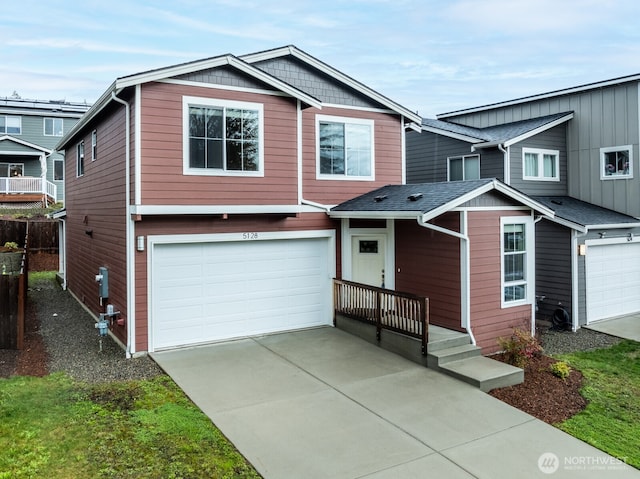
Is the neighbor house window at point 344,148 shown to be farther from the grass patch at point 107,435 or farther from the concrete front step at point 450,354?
the grass patch at point 107,435

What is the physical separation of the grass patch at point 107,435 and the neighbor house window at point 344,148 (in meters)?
6.37

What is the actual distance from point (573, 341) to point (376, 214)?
5656mm

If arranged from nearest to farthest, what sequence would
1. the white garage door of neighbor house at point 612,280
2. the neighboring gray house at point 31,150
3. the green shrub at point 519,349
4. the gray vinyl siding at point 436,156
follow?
the green shrub at point 519,349 < the white garage door of neighbor house at point 612,280 < the gray vinyl siding at point 436,156 < the neighboring gray house at point 31,150

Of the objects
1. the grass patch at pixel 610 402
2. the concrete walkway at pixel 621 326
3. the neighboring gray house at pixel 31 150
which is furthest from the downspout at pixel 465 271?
the neighboring gray house at pixel 31 150

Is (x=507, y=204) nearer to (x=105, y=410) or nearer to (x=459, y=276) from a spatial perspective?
(x=459, y=276)

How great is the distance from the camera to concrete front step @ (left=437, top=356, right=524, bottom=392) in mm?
7626

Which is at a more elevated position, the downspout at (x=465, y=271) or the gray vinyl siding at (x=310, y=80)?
the gray vinyl siding at (x=310, y=80)

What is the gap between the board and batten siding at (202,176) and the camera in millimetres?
8930

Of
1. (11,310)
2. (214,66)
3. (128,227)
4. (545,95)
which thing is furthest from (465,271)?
(545,95)

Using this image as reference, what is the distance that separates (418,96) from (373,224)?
41.8 m

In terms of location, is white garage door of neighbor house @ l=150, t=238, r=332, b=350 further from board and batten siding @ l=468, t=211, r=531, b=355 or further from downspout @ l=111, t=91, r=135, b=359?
board and batten siding @ l=468, t=211, r=531, b=355

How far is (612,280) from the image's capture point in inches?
530

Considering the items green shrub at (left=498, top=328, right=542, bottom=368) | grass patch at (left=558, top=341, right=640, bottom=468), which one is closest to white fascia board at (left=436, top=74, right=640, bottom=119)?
grass patch at (left=558, top=341, right=640, bottom=468)

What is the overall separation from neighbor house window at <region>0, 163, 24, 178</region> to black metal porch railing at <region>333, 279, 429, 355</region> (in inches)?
1019
